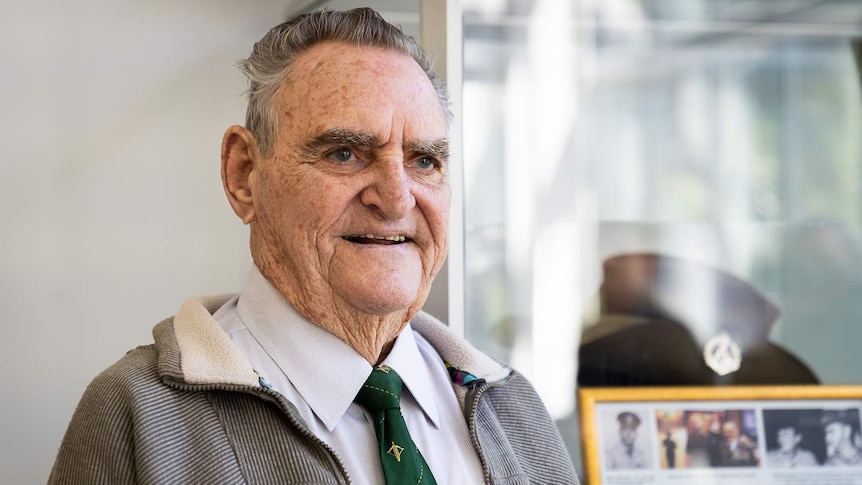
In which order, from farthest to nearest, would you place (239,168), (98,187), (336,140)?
(98,187), (239,168), (336,140)

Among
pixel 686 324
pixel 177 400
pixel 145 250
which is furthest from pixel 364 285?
pixel 686 324

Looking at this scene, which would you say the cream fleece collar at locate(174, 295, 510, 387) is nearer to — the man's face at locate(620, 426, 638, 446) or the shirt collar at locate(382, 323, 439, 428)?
the shirt collar at locate(382, 323, 439, 428)

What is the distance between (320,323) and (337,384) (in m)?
0.08

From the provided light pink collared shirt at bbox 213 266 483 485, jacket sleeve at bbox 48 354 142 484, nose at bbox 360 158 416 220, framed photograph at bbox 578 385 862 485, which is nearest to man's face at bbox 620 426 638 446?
framed photograph at bbox 578 385 862 485

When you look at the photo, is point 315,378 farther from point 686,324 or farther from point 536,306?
point 686,324

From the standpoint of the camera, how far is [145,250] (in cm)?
167

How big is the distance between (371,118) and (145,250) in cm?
71

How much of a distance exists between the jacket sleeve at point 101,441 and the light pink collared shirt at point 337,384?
0.17 metres

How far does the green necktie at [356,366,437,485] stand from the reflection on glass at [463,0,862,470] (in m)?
0.59

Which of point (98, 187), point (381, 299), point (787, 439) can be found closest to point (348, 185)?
point (381, 299)

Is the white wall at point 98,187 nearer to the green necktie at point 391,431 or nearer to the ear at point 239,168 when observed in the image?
the ear at point 239,168

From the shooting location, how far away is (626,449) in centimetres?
168

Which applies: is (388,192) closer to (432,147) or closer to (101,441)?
→ (432,147)

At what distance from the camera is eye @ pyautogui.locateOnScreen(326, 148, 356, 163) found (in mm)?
1150
